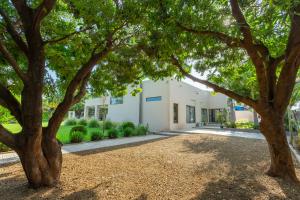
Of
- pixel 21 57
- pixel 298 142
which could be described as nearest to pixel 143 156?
pixel 21 57

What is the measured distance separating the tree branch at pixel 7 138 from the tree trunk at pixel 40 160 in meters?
0.19

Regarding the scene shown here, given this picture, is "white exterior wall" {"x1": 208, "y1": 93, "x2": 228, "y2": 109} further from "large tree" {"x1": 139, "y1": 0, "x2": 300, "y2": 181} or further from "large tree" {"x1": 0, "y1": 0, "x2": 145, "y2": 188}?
"large tree" {"x1": 0, "y1": 0, "x2": 145, "y2": 188}

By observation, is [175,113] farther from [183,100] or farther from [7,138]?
[7,138]

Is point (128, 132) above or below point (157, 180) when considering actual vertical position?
above

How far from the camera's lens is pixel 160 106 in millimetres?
17094

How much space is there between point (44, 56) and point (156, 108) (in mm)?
13790

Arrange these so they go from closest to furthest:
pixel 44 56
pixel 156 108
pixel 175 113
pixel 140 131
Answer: pixel 44 56 → pixel 140 131 → pixel 156 108 → pixel 175 113

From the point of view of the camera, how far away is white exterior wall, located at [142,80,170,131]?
17.0 m

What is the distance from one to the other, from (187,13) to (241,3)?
1.55 m

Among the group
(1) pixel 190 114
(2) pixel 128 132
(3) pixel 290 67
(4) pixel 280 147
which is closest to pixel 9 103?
(3) pixel 290 67

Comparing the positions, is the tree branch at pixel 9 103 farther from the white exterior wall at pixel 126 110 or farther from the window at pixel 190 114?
the window at pixel 190 114

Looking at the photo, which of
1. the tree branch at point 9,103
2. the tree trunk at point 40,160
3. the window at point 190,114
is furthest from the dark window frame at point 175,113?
the tree branch at point 9,103

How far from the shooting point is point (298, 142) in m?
9.05

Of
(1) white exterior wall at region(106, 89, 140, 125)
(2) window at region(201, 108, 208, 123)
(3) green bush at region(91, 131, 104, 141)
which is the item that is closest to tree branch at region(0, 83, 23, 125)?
(3) green bush at region(91, 131, 104, 141)
